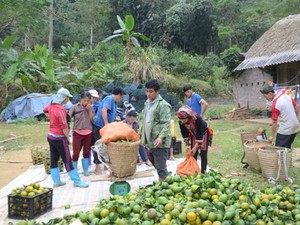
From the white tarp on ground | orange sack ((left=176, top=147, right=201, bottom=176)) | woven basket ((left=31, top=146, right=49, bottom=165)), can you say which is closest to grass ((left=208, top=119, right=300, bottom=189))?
the white tarp on ground

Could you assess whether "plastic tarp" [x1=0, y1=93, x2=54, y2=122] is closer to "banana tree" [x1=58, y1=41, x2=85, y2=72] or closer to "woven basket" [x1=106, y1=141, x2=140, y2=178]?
"banana tree" [x1=58, y1=41, x2=85, y2=72]

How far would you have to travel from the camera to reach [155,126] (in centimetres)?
479

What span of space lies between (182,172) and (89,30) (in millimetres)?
31131

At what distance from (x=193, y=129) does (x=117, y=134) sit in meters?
1.17

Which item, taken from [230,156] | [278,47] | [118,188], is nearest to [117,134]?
[118,188]

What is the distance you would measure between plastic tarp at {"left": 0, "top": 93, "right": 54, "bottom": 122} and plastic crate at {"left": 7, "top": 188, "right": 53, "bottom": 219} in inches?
482

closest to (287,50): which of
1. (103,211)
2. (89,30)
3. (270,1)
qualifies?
(103,211)

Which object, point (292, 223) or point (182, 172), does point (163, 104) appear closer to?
point (182, 172)

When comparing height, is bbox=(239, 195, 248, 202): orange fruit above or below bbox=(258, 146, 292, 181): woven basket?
above

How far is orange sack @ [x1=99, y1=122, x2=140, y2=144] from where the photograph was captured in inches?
182

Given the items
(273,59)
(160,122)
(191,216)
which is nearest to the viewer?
(191,216)

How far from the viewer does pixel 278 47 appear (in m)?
14.1

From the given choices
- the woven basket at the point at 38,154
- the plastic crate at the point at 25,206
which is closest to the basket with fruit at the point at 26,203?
the plastic crate at the point at 25,206

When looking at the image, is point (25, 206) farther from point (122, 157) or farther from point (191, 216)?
point (191, 216)
